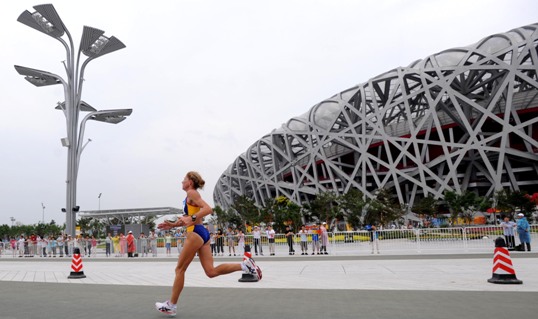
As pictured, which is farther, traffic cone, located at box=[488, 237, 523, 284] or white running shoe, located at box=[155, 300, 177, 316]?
traffic cone, located at box=[488, 237, 523, 284]

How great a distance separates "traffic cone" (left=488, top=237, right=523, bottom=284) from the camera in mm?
8320

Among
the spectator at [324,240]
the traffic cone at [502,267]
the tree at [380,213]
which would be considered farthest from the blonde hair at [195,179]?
the tree at [380,213]

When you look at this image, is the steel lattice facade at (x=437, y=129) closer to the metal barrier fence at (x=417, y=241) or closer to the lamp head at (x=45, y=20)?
the metal barrier fence at (x=417, y=241)

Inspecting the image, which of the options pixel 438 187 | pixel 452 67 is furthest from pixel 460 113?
pixel 438 187

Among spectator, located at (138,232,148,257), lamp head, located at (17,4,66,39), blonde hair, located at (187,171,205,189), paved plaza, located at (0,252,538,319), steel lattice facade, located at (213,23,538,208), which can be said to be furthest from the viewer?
steel lattice facade, located at (213,23,538,208)

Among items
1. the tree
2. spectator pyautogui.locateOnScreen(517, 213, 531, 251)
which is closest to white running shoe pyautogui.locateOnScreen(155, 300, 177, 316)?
spectator pyautogui.locateOnScreen(517, 213, 531, 251)

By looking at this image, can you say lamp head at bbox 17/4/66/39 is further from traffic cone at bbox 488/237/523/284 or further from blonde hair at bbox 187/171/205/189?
traffic cone at bbox 488/237/523/284

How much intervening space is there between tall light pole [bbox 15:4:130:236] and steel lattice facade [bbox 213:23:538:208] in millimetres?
29530

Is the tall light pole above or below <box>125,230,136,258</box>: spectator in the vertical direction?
above

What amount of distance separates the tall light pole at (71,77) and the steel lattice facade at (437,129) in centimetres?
2953

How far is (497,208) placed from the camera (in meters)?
39.2

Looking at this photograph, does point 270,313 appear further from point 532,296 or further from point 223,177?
point 223,177

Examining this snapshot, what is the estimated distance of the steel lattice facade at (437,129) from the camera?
43.4 meters

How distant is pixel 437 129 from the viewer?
45.6 m
